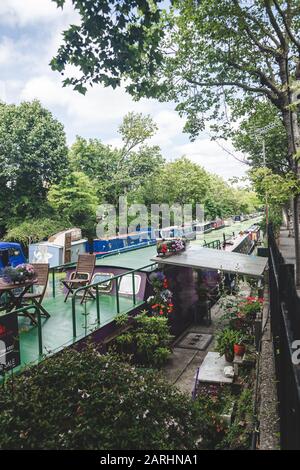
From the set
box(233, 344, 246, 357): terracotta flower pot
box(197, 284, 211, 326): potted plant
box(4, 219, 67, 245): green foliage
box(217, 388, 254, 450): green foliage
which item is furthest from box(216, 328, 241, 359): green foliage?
box(4, 219, 67, 245): green foliage

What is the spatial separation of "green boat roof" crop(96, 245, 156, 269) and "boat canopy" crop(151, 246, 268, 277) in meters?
0.96

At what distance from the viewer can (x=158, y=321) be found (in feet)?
25.6

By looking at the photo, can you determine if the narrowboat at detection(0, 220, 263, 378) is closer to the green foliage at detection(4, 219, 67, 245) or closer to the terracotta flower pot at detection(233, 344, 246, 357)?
the terracotta flower pot at detection(233, 344, 246, 357)

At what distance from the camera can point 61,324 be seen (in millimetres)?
6797

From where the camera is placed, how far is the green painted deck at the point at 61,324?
568 cm

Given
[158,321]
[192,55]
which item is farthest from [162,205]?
[158,321]

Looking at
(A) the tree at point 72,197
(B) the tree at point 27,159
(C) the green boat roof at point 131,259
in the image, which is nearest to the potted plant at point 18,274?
(C) the green boat roof at point 131,259

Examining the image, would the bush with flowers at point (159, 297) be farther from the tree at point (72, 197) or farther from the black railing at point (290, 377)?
the tree at point (72, 197)

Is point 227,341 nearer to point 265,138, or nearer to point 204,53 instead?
point 204,53

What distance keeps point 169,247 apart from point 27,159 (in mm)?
19209

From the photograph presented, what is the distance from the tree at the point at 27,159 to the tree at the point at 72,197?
130 centimetres

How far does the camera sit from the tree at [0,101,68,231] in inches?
964
